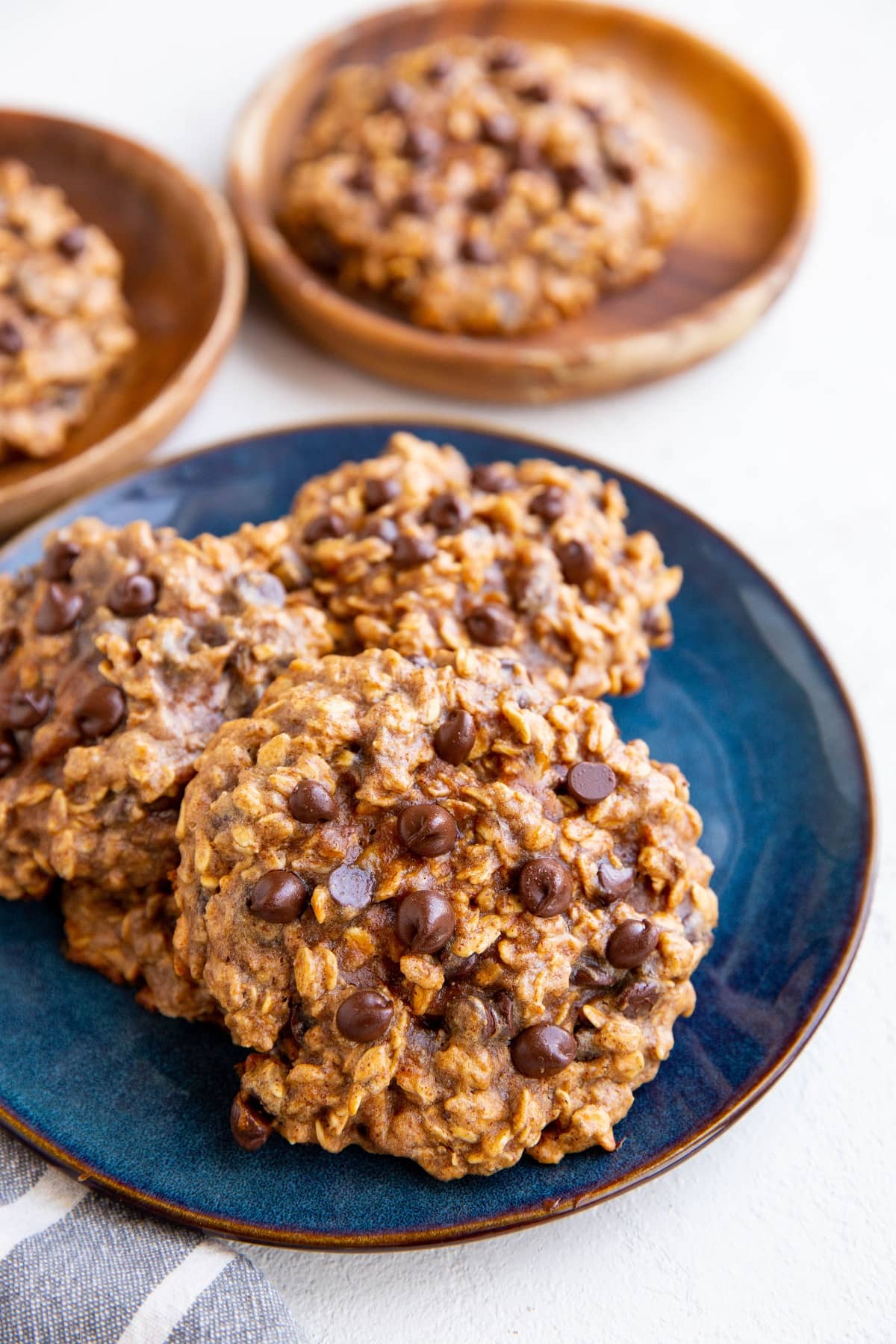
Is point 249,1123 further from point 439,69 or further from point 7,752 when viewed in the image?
point 439,69

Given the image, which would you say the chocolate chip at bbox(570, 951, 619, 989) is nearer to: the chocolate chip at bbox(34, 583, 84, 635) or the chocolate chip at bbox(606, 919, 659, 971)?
the chocolate chip at bbox(606, 919, 659, 971)

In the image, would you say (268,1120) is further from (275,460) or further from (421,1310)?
(275,460)

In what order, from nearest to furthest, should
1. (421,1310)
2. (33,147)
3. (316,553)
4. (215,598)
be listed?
(421,1310) → (215,598) → (316,553) → (33,147)

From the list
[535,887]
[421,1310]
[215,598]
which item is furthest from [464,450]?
[421,1310]

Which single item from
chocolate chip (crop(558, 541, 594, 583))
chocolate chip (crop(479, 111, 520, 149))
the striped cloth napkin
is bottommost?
the striped cloth napkin

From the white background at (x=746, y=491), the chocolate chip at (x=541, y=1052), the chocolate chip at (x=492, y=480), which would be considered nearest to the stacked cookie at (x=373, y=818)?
the chocolate chip at (x=541, y=1052)

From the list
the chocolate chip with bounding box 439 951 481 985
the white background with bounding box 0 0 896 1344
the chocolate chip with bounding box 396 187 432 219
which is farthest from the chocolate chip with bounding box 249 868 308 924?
the chocolate chip with bounding box 396 187 432 219

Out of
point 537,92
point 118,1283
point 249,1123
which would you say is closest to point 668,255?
point 537,92
